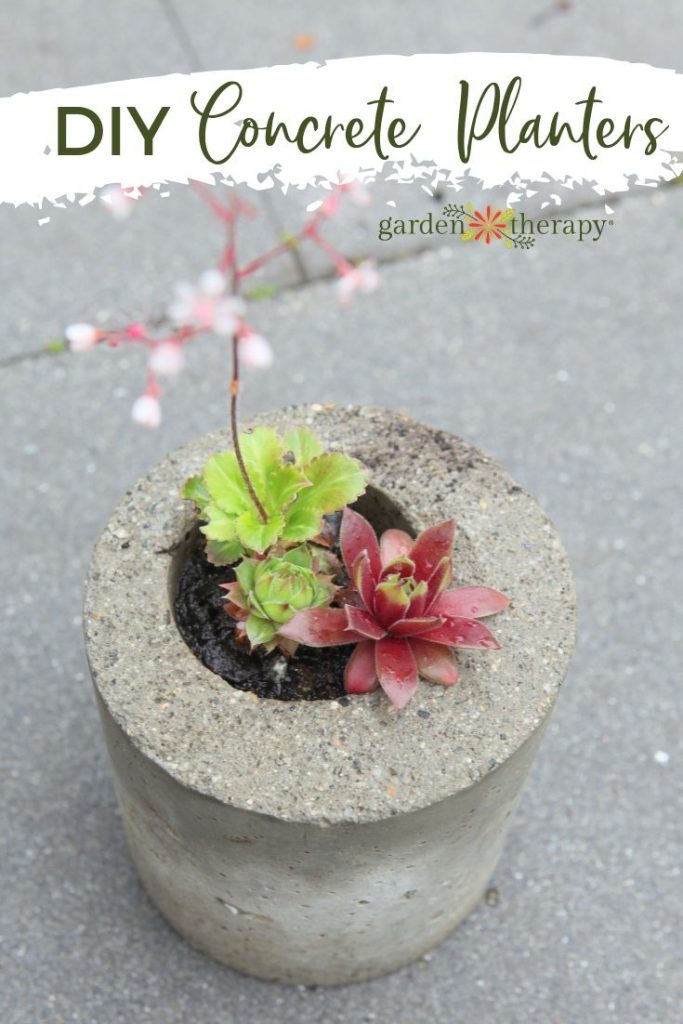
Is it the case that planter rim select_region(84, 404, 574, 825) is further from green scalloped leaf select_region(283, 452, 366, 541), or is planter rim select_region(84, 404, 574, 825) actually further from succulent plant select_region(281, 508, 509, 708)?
green scalloped leaf select_region(283, 452, 366, 541)

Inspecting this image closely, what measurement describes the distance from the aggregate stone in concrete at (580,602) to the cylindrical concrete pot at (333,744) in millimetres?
187

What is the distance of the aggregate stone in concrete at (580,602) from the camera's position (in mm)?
1754

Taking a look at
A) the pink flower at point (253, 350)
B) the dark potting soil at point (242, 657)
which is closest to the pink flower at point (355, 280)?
the pink flower at point (253, 350)

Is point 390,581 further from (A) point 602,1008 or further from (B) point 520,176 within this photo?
(B) point 520,176

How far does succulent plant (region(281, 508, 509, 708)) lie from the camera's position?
4.36 feet

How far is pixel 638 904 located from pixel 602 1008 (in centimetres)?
18

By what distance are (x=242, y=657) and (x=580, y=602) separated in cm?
91

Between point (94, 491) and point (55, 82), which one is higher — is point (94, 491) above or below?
below

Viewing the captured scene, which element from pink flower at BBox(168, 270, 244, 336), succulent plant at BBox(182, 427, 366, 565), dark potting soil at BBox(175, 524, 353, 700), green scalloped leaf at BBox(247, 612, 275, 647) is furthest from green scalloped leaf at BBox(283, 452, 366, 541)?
pink flower at BBox(168, 270, 244, 336)

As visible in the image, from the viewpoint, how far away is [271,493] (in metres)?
1.37

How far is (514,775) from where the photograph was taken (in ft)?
4.66

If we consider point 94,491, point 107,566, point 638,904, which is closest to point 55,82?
point 94,491

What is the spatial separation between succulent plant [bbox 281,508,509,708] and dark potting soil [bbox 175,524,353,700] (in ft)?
0.43

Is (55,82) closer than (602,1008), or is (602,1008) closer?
(602,1008)
